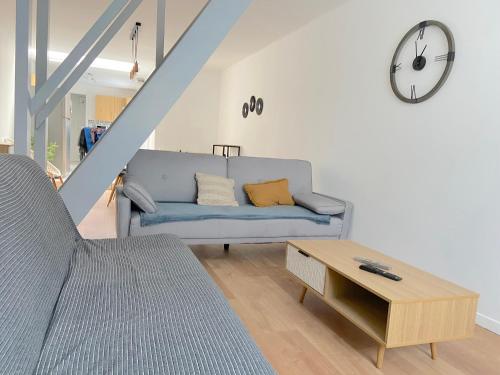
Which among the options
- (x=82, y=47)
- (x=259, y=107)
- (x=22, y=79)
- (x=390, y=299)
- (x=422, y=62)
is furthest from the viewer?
(x=259, y=107)

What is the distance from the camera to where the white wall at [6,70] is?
4.95 meters

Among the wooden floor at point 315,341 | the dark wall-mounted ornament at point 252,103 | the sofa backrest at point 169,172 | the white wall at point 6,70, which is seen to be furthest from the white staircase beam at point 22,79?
the dark wall-mounted ornament at point 252,103

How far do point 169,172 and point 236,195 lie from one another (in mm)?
679

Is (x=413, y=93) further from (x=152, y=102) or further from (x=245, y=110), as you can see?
(x=245, y=110)

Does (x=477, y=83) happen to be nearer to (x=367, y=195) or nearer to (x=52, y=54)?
(x=367, y=195)

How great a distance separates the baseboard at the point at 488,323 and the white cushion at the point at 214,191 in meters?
2.03

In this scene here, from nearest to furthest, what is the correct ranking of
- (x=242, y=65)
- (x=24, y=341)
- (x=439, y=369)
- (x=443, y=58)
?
(x=24, y=341)
(x=439, y=369)
(x=443, y=58)
(x=242, y=65)

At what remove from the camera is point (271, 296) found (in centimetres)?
244

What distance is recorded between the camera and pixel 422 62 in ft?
9.19

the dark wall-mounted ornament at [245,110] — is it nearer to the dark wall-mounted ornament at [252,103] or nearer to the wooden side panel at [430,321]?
the dark wall-mounted ornament at [252,103]

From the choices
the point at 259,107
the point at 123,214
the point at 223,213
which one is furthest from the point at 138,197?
the point at 259,107

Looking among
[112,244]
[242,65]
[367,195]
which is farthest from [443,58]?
[242,65]

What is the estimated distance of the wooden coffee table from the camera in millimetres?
1634

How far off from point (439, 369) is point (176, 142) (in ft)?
20.6
